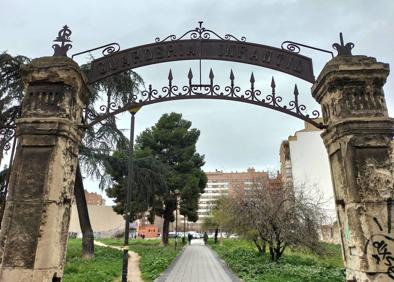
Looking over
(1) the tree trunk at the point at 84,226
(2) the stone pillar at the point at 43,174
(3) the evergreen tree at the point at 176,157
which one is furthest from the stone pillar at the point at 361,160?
(3) the evergreen tree at the point at 176,157

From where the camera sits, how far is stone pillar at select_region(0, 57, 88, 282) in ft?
13.4

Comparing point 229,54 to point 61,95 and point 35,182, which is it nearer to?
point 61,95

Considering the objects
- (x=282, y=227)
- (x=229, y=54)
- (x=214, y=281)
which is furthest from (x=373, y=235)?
(x=282, y=227)

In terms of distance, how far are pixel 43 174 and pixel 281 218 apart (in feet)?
40.9

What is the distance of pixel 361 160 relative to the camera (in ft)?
14.5

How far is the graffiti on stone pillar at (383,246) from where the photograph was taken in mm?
4031

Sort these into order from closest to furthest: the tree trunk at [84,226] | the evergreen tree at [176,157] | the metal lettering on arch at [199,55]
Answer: the metal lettering on arch at [199,55] → the tree trunk at [84,226] → the evergreen tree at [176,157]

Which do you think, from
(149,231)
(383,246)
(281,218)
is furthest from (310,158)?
(149,231)

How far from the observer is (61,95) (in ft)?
15.4

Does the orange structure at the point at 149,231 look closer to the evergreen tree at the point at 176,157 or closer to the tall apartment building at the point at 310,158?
the tall apartment building at the point at 310,158

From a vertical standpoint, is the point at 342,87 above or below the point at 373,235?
above

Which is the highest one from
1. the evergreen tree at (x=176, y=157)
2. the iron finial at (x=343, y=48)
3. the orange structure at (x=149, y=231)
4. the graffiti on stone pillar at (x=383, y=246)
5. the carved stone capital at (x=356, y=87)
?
the evergreen tree at (x=176, y=157)

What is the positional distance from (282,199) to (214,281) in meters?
6.03

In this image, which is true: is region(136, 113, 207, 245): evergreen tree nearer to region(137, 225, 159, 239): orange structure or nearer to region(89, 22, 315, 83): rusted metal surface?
region(89, 22, 315, 83): rusted metal surface
